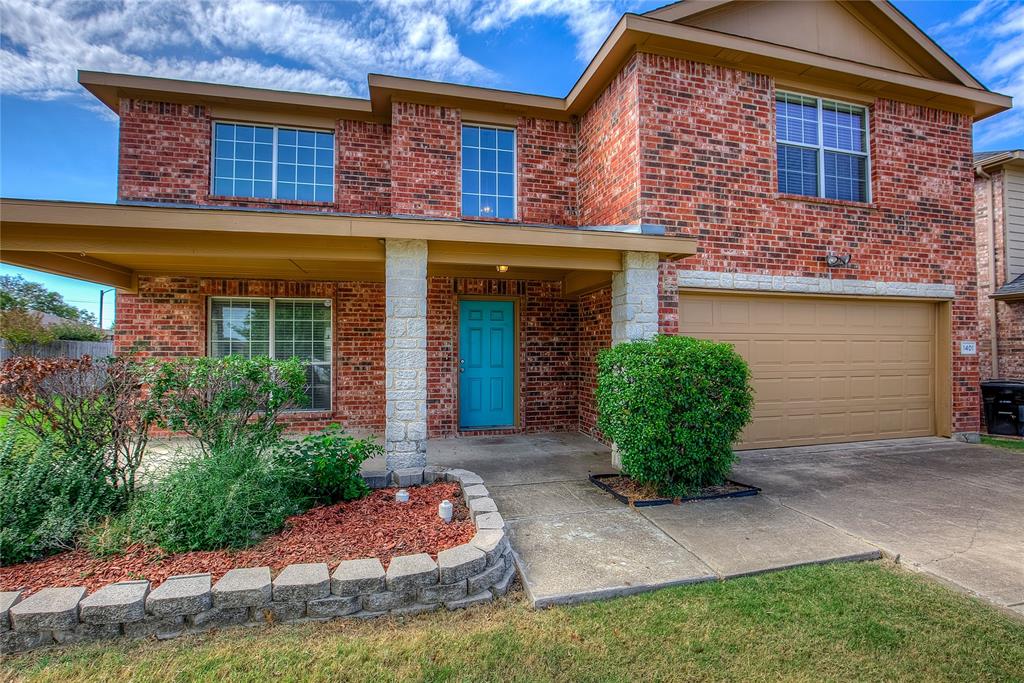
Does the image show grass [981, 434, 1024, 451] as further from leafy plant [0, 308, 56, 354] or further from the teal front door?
leafy plant [0, 308, 56, 354]

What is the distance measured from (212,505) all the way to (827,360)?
7.71 metres

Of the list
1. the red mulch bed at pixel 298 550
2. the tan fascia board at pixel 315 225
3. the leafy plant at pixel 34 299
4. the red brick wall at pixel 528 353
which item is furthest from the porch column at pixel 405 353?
the leafy plant at pixel 34 299

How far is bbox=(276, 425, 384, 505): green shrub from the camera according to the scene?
3.96 meters

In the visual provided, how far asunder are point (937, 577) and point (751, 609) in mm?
1427

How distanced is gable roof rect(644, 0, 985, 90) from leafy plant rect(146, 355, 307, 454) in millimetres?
7137

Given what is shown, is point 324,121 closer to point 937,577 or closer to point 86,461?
point 86,461

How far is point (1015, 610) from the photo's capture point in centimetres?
268

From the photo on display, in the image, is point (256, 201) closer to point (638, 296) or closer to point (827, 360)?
point (638, 296)

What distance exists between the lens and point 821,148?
700 centimetres

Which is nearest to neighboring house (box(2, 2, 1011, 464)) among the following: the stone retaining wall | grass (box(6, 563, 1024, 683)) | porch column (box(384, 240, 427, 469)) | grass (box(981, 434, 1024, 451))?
grass (box(981, 434, 1024, 451))

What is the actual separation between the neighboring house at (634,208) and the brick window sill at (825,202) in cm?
4

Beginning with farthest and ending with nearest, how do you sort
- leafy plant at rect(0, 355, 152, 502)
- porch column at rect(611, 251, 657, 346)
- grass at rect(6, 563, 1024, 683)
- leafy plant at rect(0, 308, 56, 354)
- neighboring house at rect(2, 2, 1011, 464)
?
1. leafy plant at rect(0, 308, 56, 354)
2. neighboring house at rect(2, 2, 1011, 464)
3. porch column at rect(611, 251, 657, 346)
4. leafy plant at rect(0, 355, 152, 502)
5. grass at rect(6, 563, 1024, 683)

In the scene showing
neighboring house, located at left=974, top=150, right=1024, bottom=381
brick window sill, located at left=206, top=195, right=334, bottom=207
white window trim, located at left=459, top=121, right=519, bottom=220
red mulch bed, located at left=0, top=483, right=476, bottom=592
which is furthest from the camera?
neighboring house, located at left=974, top=150, right=1024, bottom=381

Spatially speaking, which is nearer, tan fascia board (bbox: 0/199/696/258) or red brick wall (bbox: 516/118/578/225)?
tan fascia board (bbox: 0/199/696/258)
